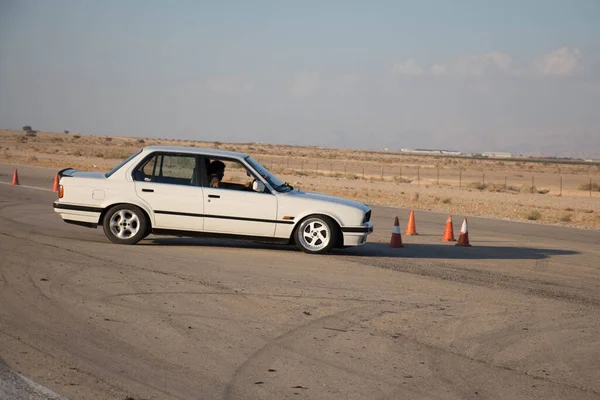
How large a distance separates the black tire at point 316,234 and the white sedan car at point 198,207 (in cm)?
2

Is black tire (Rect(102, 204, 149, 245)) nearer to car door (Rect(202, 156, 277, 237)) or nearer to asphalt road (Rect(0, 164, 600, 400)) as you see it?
asphalt road (Rect(0, 164, 600, 400))

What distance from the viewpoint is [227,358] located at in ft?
23.1

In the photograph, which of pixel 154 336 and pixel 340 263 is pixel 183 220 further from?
pixel 154 336

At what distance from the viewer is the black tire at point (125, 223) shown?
538 inches

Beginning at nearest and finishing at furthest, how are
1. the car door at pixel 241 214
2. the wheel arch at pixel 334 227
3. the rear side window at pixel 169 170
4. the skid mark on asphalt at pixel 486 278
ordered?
the skid mark on asphalt at pixel 486 278 → the car door at pixel 241 214 → the wheel arch at pixel 334 227 → the rear side window at pixel 169 170

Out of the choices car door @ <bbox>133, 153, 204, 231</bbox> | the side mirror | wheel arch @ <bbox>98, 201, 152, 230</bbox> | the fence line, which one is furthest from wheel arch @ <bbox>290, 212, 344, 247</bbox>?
the fence line

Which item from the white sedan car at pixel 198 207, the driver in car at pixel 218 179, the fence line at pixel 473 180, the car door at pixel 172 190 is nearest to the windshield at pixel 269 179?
the white sedan car at pixel 198 207

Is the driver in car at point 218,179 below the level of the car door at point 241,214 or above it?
above

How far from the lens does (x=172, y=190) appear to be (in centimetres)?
1365

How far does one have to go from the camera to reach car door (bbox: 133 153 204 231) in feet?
44.5

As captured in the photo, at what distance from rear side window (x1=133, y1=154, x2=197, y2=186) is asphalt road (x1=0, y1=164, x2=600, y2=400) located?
42.9 inches

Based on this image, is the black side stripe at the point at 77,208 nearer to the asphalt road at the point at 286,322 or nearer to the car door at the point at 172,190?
the asphalt road at the point at 286,322

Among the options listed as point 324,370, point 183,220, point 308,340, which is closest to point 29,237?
point 183,220

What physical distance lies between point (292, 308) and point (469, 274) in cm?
412
